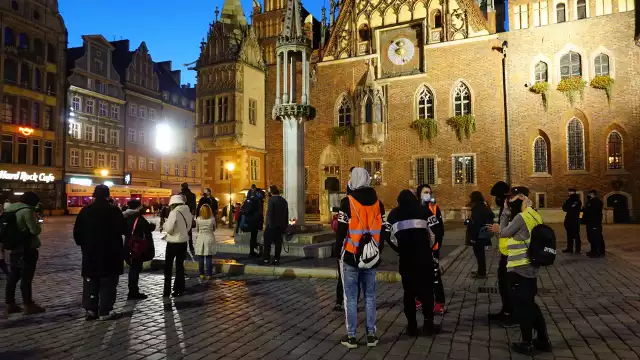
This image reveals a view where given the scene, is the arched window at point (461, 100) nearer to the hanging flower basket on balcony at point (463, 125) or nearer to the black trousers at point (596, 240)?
the hanging flower basket on balcony at point (463, 125)

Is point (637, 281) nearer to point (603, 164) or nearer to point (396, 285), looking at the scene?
point (396, 285)

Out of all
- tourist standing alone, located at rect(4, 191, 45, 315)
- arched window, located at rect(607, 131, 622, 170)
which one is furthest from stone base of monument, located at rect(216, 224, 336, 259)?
arched window, located at rect(607, 131, 622, 170)

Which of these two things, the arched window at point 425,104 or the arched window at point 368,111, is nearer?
the arched window at point 425,104

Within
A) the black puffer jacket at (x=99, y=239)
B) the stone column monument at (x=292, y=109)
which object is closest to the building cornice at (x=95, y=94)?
the stone column monument at (x=292, y=109)

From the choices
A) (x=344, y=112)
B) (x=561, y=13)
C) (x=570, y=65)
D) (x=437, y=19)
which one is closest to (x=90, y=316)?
(x=344, y=112)

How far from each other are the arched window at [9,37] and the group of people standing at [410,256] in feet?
134

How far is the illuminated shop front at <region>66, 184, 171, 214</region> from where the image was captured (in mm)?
39344

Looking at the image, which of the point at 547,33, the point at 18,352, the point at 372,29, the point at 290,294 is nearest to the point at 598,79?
the point at 547,33

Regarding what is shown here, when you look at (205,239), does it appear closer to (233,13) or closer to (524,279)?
(524,279)

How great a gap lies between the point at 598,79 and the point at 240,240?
21.6m

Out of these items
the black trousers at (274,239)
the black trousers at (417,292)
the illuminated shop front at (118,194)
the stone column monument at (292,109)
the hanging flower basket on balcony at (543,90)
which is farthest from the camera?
the illuminated shop front at (118,194)

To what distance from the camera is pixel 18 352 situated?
4.86 meters

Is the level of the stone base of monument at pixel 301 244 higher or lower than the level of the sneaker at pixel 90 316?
higher

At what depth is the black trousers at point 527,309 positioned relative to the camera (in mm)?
4734
